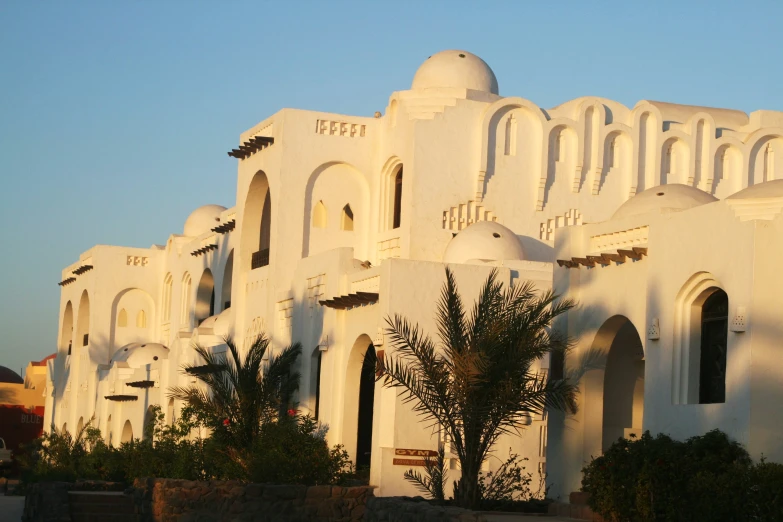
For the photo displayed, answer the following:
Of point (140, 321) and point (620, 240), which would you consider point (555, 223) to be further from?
point (140, 321)

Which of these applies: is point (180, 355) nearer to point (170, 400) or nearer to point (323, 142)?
point (170, 400)

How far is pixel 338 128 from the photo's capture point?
3025cm

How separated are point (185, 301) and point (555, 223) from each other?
17.3 meters

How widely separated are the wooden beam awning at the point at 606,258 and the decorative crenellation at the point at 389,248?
7.93m

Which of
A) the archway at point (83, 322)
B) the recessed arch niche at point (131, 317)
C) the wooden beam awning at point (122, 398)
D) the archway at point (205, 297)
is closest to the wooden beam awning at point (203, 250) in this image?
the archway at point (205, 297)

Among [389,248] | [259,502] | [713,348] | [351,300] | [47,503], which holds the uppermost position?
[389,248]

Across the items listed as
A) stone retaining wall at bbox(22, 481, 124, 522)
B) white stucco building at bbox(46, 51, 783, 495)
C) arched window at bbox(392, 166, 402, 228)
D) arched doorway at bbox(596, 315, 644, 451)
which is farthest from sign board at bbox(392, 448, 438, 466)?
arched window at bbox(392, 166, 402, 228)

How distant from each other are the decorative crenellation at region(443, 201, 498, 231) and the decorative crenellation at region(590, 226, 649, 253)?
774 centimetres

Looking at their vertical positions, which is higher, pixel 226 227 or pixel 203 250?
pixel 226 227

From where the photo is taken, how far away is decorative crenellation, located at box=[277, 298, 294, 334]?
28.6m

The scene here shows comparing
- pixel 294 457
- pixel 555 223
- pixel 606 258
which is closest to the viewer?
pixel 606 258

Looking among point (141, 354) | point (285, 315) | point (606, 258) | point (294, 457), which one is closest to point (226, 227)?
point (141, 354)

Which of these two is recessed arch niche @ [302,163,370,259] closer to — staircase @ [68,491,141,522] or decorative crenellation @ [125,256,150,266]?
staircase @ [68,491,141,522]

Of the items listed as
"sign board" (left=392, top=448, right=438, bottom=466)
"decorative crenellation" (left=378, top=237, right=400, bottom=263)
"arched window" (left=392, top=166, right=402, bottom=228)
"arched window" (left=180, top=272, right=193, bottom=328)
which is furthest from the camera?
"arched window" (left=180, top=272, right=193, bottom=328)
